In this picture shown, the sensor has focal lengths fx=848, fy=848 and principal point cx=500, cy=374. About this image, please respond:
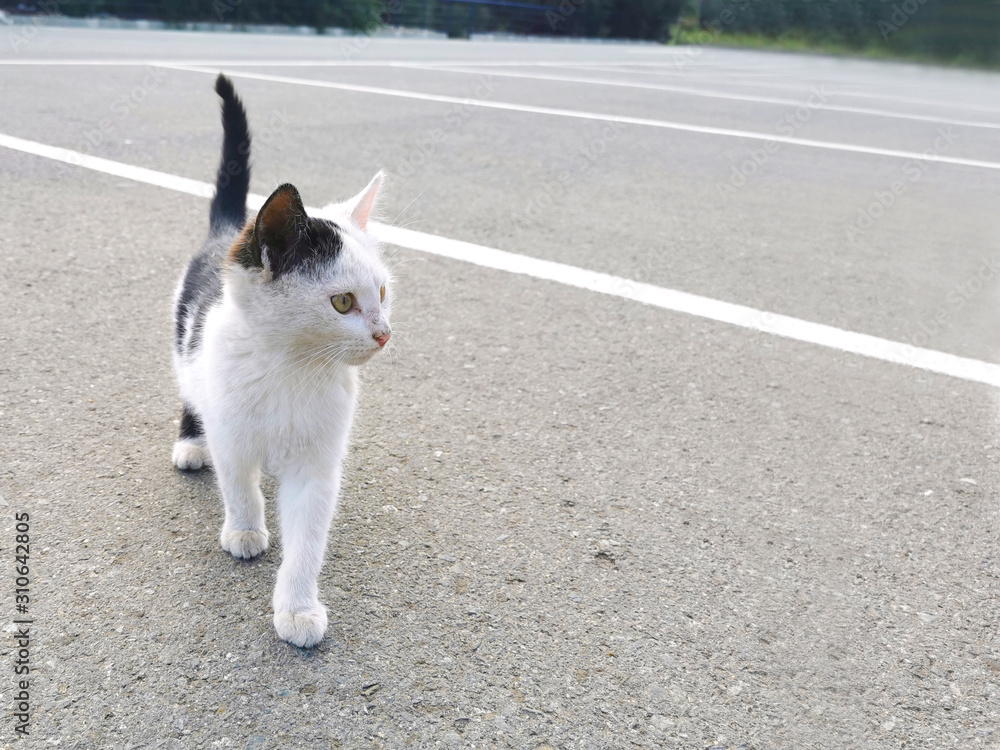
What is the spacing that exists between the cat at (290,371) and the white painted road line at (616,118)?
7906mm

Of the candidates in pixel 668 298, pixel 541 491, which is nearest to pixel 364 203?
pixel 541 491

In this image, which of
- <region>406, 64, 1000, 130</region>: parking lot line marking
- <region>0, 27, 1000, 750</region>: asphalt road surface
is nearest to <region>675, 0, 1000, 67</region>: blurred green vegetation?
<region>406, 64, 1000, 130</region>: parking lot line marking

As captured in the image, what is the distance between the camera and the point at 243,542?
2355 mm

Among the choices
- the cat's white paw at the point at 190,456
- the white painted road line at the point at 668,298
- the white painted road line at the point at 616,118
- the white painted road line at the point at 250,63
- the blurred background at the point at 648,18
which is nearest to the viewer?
the cat's white paw at the point at 190,456

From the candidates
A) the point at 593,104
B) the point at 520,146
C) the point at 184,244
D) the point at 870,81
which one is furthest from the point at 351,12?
the point at 184,244

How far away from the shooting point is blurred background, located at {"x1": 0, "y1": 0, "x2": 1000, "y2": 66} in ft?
54.7

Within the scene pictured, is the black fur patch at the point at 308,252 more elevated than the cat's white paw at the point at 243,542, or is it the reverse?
the black fur patch at the point at 308,252

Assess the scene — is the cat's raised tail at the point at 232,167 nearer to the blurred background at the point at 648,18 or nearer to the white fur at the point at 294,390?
the white fur at the point at 294,390

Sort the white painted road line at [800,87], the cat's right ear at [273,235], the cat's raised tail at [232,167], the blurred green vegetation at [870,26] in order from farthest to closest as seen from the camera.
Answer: the blurred green vegetation at [870,26] < the white painted road line at [800,87] < the cat's raised tail at [232,167] < the cat's right ear at [273,235]

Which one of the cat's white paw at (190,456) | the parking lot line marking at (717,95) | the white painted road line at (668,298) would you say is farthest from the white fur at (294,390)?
the parking lot line marking at (717,95)

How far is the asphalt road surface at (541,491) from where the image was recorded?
1.96 meters

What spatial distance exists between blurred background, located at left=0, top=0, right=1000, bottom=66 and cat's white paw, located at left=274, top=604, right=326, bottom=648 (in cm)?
1718

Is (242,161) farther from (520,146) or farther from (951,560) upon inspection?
(520,146)

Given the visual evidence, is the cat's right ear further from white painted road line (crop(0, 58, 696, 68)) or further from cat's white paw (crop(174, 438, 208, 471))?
white painted road line (crop(0, 58, 696, 68))
